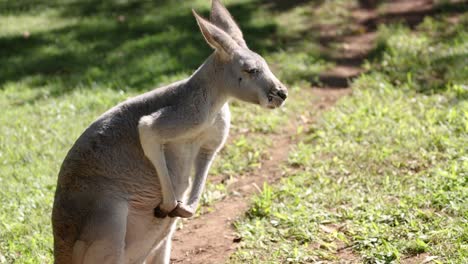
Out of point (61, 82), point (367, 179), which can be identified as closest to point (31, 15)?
point (61, 82)

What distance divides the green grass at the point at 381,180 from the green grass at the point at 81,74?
0.67 m

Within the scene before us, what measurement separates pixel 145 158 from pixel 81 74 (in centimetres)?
468

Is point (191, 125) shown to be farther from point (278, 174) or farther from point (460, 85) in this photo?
point (460, 85)

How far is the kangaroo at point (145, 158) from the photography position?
3752 millimetres

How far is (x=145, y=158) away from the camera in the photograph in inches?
155

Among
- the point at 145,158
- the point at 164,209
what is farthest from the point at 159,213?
the point at 145,158

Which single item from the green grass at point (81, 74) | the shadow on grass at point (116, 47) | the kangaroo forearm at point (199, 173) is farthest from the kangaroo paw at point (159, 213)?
the shadow on grass at point (116, 47)

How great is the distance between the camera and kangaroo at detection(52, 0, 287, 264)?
3.75 metres

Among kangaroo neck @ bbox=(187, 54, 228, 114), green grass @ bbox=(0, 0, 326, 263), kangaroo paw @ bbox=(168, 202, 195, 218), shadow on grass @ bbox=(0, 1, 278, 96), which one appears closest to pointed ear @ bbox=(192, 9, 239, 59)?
kangaroo neck @ bbox=(187, 54, 228, 114)

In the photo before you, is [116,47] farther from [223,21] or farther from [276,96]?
[276,96]

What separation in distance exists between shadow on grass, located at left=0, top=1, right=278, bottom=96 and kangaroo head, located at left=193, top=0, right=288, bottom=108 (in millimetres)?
3960

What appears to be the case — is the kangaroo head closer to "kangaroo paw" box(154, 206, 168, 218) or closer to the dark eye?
the dark eye

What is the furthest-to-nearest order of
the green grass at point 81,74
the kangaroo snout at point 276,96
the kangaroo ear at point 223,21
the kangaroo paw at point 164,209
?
the green grass at point 81,74, the kangaroo ear at point 223,21, the kangaroo paw at point 164,209, the kangaroo snout at point 276,96

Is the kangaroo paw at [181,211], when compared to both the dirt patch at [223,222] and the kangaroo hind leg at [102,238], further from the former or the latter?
the dirt patch at [223,222]
